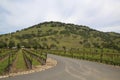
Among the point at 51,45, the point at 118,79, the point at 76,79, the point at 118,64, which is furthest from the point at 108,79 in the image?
the point at 51,45

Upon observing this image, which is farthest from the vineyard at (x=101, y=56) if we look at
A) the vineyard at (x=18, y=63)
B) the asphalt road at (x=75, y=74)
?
the asphalt road at (x=75, y=74)

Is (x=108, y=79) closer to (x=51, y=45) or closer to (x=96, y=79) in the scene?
(x=96, y=79)

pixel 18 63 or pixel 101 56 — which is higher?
pixel 101 56

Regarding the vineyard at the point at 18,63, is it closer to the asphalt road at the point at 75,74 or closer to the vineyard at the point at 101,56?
the asphalt road at the point at 75,74

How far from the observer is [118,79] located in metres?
21.4

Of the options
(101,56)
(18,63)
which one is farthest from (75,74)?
(101,56)

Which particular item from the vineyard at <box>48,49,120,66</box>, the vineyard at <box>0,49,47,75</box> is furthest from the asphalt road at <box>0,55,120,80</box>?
the vineyard at <box>48,49,120,66</box>

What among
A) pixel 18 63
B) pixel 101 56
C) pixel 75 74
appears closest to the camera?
pixel 75 74

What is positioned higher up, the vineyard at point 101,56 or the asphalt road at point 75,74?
the vineyard at point 101,56

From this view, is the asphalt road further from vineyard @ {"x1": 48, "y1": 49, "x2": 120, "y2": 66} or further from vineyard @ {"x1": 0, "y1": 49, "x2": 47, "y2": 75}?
vineyard @ {"x1": 48, "y1": 49, "x2": 120, "y2": 66}

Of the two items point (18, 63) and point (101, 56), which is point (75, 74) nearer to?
point (18, 63)

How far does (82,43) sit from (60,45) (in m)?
18.7

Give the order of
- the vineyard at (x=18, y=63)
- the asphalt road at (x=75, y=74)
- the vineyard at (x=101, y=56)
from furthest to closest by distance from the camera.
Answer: the vineyard at (x=101, y=56) → the vineyard at (x=18, y=63) → the asphalt road at (x=75, y=74)

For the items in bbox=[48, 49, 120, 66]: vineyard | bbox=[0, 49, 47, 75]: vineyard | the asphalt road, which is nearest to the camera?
the asphalt road
